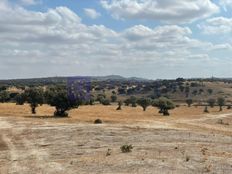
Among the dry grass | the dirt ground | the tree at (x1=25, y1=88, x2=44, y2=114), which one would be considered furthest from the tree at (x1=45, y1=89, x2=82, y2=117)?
the dirt ground

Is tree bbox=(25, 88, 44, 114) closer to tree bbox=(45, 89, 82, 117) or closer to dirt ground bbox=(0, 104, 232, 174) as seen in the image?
tree bbox=(45, 89, 82, 117)

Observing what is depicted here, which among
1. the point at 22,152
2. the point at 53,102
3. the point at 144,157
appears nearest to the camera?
the point at 144,157

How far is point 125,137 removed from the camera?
57.7 metres

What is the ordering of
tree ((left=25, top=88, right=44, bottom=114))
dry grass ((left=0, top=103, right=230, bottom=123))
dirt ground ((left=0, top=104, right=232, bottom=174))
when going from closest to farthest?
dirt ground ((left=0, top=104, right=232, bottom=174)) → dry grass ((left=0, top=103, right=230, bottom=123)) → tree ((left=25, top=88, right=44, bottom=114))

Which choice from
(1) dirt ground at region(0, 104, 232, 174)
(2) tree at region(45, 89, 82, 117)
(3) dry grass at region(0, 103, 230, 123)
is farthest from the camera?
(3) dry grass at region(0, 103, 230, 123)

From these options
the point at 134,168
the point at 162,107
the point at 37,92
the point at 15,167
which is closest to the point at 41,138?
the point at 15,167

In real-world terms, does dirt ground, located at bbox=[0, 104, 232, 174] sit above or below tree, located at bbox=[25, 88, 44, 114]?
below

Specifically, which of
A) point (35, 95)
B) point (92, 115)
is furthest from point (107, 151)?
point (92, 115)

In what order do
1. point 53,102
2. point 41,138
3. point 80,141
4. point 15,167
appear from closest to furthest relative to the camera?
point 15,167
point 80,141
point 41,138
point 53,102

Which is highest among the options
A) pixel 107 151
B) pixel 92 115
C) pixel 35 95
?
pixel 35 95

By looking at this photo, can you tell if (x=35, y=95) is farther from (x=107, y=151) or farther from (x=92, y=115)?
(x=107, y=151)

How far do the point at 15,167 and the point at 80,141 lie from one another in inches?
671

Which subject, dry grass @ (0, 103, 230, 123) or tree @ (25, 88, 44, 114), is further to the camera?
tree @ (25, 88, 44, 114)

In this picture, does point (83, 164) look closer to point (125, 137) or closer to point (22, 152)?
point (22, 152)
